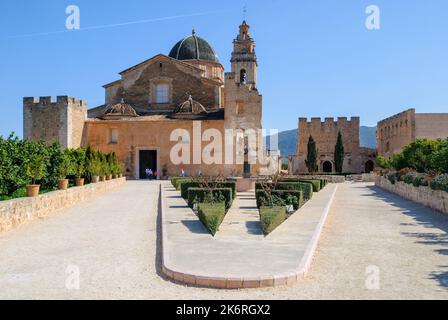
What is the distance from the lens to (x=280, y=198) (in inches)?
526

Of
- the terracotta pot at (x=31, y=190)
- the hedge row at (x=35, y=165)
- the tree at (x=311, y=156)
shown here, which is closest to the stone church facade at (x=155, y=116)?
the tree at (x=311, y=156)

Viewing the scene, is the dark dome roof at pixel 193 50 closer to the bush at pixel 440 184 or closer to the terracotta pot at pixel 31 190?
the bush at pixel 440 184

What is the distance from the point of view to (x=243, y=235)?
9.02m

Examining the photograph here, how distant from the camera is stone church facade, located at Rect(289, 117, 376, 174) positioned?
159ft

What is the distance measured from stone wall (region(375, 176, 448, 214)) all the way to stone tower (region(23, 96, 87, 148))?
69.5 feet

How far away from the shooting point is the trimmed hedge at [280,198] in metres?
13.1

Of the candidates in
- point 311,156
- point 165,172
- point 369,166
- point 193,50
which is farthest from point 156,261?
point 369,166

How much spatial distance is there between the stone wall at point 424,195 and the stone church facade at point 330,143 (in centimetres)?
2348

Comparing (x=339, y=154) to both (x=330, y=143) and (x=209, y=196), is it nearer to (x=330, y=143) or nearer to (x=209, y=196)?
(x=330, y=143)

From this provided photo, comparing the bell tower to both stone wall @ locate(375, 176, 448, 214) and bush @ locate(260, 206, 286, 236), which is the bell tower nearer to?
stone wall @ locate(375, 176, 448, 214)

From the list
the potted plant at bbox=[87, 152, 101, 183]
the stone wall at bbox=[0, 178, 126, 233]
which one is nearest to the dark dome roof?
the potted plant at bbox=[87, 152, 101, 183]

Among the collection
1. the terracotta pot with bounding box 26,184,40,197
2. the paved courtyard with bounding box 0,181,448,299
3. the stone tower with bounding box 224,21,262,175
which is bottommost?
the paved courtyard with bounding box 0,181,448,299

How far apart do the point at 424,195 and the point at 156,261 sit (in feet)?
39.6
